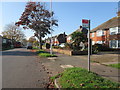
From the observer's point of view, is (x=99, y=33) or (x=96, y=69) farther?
(x=99, y=33)

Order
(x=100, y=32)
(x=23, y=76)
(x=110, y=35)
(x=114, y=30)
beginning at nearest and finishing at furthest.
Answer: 1. (x=23, y=76)
2. (x=114, y=30)
3. (x=110, y=35)
4. (x=100, y=32)

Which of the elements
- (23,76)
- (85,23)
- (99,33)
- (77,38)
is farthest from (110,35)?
(23,76)

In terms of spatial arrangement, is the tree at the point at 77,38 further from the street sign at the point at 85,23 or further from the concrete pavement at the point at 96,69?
the street sign at the point at 85,23

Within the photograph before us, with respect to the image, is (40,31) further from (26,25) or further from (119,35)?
(119,35)

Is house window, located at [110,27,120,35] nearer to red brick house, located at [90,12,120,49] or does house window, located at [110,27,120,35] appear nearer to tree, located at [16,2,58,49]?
red brick house, located at [90,12,120,49]

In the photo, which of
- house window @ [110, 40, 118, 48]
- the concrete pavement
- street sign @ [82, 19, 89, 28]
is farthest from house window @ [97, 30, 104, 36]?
street sign @ [82, 19, 89, 28]

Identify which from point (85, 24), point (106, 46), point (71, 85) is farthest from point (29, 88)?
point (106, 46)

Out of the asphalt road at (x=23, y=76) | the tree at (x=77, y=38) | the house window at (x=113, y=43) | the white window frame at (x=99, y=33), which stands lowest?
the asphalt road at (x=23, y=76)

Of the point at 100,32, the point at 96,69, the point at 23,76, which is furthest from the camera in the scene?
the point at 100,32

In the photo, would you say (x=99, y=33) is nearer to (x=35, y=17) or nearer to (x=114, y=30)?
(x=114, y=30)

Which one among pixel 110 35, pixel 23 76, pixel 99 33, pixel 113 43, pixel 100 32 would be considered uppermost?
pixel 100 32

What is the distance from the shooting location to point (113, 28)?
28.3 metres

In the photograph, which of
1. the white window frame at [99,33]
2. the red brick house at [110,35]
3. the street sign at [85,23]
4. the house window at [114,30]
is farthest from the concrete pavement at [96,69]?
the white window frame at [99,33]

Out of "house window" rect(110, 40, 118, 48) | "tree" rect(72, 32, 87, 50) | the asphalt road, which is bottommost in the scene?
the asphalt road
